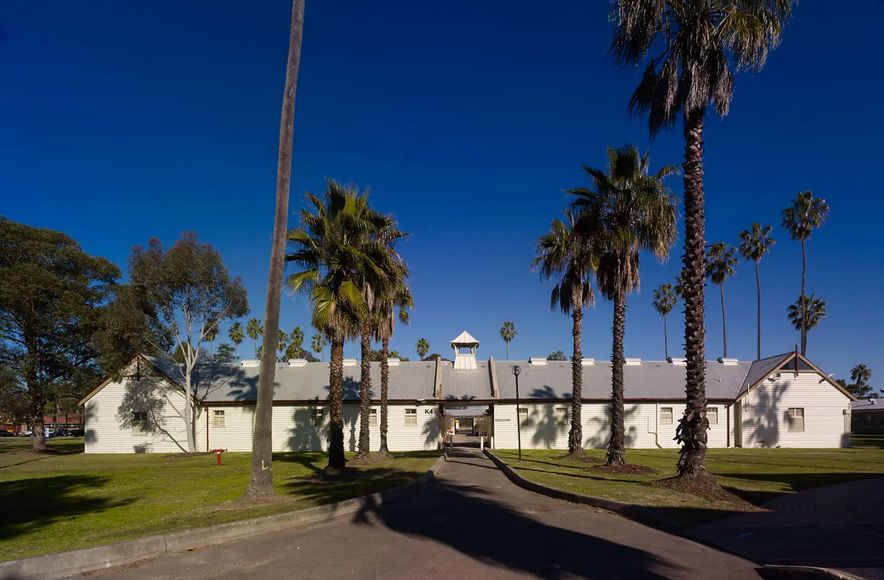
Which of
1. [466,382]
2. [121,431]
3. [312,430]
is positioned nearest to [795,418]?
[466,382]

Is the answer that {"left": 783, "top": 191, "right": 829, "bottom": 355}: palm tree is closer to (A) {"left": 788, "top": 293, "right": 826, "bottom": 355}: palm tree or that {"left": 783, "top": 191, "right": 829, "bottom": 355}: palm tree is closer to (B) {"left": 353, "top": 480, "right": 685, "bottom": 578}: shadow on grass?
(A) {"left": 788, "top": 293, "right": 826, "bottom": 355}: palm tree

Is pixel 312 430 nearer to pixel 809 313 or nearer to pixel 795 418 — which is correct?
pixel 795 418

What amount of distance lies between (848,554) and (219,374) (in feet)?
120

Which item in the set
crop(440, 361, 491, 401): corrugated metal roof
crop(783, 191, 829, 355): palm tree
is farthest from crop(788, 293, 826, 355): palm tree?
crop(440, 361, 491, 401): corrugated metal roof

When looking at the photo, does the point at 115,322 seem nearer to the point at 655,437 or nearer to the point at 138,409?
the point at 138,409

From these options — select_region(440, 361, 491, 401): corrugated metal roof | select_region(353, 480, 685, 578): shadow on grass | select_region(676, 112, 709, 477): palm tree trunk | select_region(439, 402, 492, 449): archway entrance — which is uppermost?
select_region(676, 112, 709, 477): palm tree trunk

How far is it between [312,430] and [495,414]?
35.0ft

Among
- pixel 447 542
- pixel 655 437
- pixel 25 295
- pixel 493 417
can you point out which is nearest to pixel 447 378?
pixel 493 417

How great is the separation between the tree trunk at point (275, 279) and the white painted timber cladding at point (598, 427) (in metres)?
23.6

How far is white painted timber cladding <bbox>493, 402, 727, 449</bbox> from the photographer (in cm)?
3459

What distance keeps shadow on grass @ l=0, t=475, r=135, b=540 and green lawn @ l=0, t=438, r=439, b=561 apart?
2 centimetres

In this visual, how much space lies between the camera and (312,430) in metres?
34.8

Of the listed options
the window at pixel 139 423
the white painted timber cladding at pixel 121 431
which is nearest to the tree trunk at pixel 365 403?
the white painted timber cladding at pixel 121 431

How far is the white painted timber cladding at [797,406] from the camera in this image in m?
34.7
